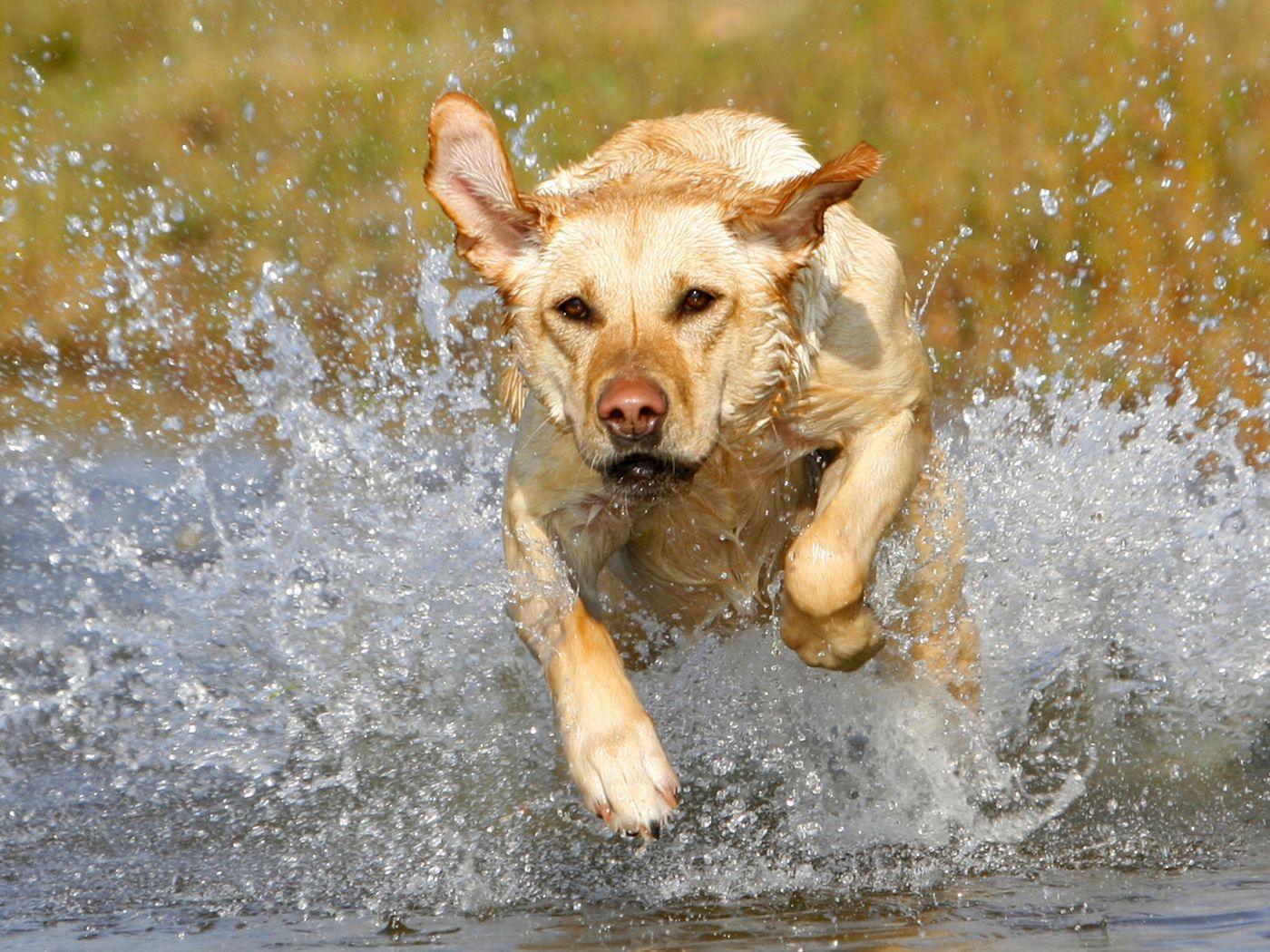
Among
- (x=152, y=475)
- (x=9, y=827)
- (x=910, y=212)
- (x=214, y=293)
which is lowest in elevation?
(x=9, y=827)

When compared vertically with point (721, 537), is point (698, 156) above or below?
above

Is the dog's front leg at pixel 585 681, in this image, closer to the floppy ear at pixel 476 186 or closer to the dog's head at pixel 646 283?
the dog's head at pixel 646 283

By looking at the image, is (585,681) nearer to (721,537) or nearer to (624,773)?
(624,773)

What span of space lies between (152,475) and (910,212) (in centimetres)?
503

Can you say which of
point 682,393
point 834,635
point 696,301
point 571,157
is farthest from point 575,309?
point 571,157

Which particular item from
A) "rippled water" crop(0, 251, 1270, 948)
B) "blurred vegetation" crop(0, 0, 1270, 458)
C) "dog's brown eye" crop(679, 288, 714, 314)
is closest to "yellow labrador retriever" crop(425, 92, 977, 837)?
"dog's brown eye" crop(679, 288, 714, 314)

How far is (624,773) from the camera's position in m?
4.20

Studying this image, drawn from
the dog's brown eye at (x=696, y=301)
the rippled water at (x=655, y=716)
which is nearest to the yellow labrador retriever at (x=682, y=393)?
the dog's brown eye at (x=696, y=301)

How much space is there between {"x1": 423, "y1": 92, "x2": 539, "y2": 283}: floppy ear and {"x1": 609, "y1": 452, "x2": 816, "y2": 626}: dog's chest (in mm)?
850

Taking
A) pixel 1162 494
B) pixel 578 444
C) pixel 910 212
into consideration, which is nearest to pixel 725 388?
pixel 578 444

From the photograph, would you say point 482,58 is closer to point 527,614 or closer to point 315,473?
point 315,473

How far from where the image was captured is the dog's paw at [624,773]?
4156 millimetres

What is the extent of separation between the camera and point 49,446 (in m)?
10.4

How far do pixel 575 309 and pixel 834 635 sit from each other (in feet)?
3.61
